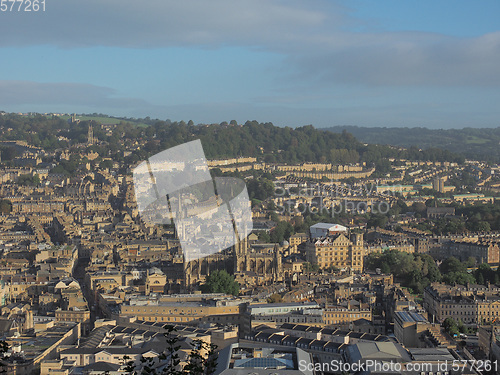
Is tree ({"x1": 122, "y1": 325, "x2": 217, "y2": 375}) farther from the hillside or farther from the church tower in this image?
the hillside

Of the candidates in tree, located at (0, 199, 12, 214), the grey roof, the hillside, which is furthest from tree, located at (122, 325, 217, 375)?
the hillside

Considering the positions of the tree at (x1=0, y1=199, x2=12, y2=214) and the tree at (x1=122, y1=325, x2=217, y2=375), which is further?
the tree at (x1=0, y1=199, x2=12, y2=214)

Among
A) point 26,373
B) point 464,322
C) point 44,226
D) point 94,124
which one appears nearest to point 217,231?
point 44,226

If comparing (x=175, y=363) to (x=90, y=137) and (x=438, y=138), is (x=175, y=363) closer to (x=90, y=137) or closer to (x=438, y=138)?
(x=90, y=137)

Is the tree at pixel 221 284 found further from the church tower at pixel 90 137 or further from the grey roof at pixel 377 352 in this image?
the church tower at pixel 90 137

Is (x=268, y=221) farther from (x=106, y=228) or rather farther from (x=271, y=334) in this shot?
(x=271, y=334)

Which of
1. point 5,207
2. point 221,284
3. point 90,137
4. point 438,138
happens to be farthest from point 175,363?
point 438,138

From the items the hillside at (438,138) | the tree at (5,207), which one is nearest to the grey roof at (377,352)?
the tree at (5,207)

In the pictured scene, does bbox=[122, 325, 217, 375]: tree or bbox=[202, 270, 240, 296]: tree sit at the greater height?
bbox=[122, 325, 217, 375]: tree
